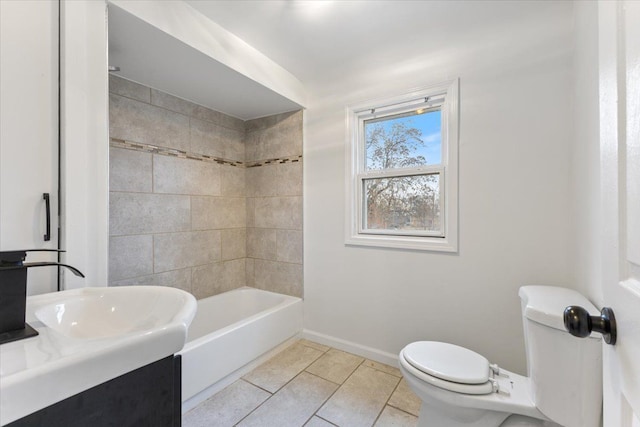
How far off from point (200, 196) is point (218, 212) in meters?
0.24

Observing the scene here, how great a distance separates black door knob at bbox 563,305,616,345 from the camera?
0.53 m

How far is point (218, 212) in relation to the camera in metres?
2.69

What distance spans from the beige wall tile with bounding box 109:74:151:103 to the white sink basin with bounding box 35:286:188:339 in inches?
61.2

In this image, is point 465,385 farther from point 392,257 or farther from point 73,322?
point 73,322

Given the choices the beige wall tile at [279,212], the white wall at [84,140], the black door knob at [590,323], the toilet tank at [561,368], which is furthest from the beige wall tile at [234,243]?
the black door knob at [590,323]

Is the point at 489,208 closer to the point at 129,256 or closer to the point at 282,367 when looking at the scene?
the point at 282,367

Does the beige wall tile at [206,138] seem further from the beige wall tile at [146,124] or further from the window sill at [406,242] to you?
the window sill at [406,242]

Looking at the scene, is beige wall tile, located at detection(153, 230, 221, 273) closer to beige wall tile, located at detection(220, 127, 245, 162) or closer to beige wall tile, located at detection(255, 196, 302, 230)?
beige wall tile, located at detection(255, 196, 302, 230)

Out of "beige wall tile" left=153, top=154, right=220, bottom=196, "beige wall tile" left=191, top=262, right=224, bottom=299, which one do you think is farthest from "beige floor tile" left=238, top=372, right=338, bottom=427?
"beige wall tile" left=153, top=154, right=220, bottom=196

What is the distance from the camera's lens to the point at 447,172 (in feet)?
6.34

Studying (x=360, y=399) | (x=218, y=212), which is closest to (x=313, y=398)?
(x=360, y=399)

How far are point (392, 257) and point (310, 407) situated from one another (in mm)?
1134

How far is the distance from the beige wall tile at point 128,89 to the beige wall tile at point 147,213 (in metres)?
0.73

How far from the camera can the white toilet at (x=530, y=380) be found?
1006mm
